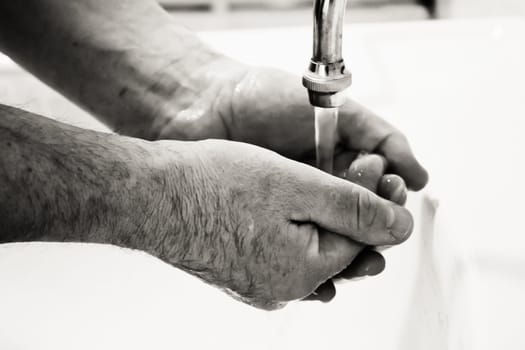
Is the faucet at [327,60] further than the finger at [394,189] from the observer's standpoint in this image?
No

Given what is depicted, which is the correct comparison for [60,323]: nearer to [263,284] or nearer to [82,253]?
[82,253]

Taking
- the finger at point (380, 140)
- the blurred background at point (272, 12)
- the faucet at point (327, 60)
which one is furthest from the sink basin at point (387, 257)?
the blurred background at point (272, 12)

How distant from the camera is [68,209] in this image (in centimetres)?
39

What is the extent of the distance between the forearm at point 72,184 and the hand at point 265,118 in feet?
0.65

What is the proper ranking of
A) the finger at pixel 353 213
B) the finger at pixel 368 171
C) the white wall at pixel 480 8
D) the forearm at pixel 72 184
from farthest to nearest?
1. the white wall at pixel 480 8
2. the finger at pixel 368 171
3. the finger at pixel 353 213
4. the forearm at pixel 72 184

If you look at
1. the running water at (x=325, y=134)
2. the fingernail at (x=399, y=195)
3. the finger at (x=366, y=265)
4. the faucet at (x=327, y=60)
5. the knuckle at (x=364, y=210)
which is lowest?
the finger at (x=366, y=265)

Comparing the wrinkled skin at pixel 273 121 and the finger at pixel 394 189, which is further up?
the wrinkled skin at pixel 273 121

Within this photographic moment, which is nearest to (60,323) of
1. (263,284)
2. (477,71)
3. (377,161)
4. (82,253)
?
(82,253)

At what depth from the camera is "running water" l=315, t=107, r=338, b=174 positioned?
497 millimetres

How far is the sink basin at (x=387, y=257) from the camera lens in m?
0.52

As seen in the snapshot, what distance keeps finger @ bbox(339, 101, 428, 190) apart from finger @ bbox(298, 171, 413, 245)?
0.06m

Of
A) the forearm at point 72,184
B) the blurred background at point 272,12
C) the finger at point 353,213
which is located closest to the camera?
the forearm at point 72,184

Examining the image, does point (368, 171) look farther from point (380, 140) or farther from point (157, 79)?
point (157, 79)

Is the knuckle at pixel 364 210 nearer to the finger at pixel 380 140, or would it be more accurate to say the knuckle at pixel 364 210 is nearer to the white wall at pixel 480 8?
the finger at pixel 380 140
